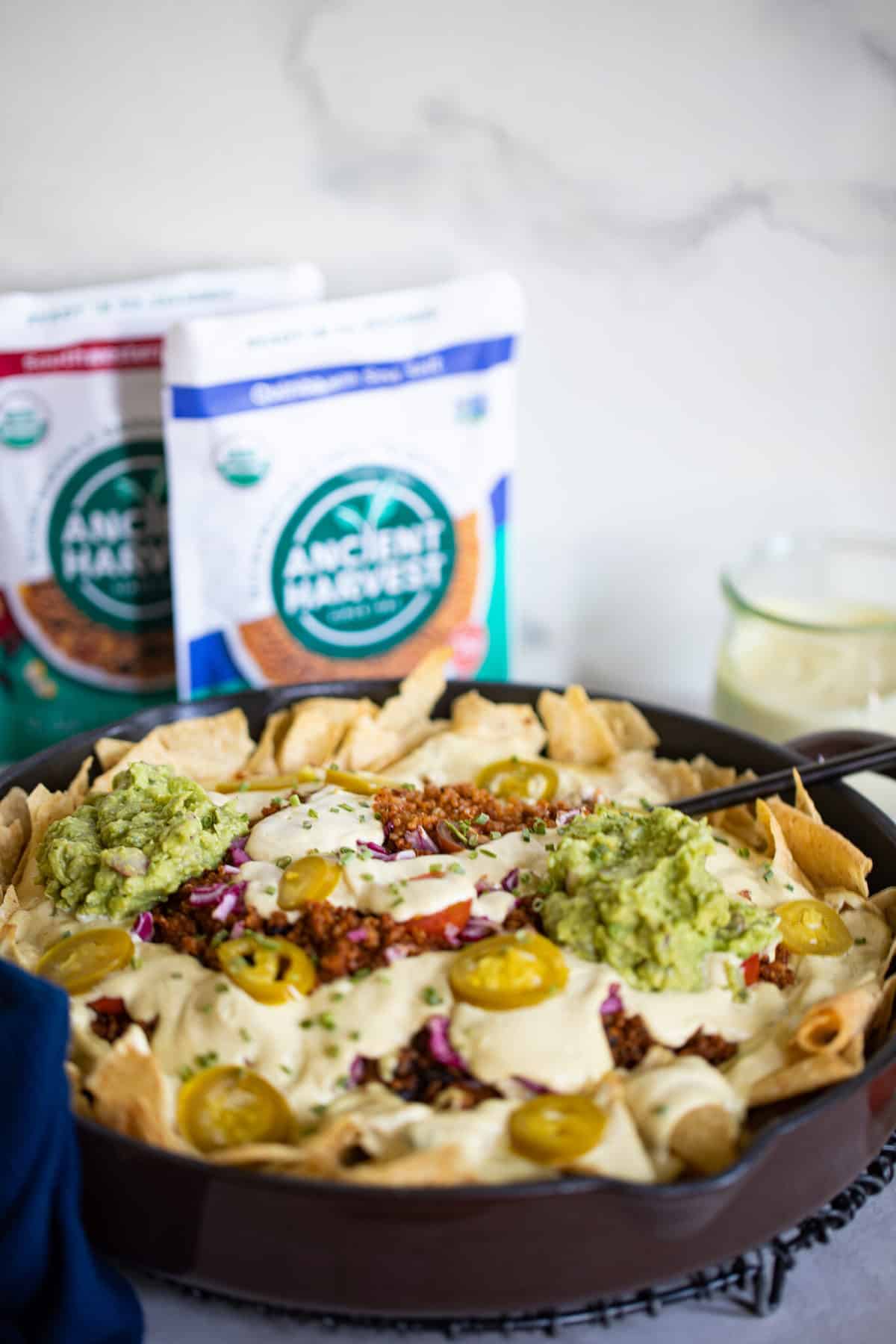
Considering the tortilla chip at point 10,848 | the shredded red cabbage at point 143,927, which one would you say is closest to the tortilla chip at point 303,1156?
the shredded red cabbage at point 143,927

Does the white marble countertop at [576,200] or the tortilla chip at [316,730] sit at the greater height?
the white marble countertop at [576,200]

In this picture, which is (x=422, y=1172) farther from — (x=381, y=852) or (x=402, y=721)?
(x=402, y=721)

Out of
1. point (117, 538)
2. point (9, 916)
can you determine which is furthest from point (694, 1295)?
point (117, 538)

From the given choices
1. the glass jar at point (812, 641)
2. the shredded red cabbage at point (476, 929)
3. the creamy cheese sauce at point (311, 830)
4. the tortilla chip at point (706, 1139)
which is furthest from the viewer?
the glass jar at point (812, 641)

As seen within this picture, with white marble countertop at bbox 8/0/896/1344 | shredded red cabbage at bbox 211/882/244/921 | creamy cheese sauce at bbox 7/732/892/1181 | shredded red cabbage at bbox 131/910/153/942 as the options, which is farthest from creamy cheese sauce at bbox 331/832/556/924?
white marble countertop at bbox 8/0/896/1344

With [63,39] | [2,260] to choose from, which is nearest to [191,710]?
[2,260]

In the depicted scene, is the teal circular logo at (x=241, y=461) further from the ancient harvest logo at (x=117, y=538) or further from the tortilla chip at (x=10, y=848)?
the tortilla chip at (x=10, y=848)
